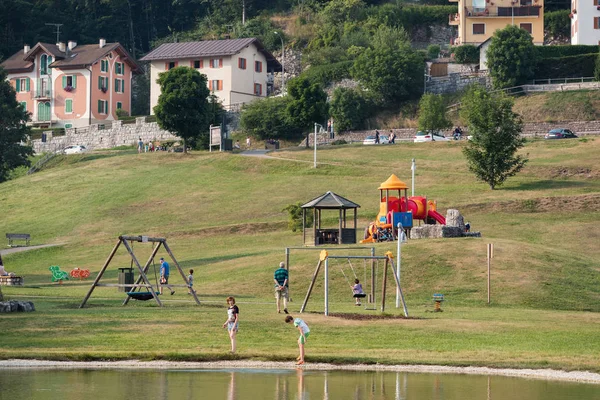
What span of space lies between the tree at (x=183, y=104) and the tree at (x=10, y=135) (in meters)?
12.9

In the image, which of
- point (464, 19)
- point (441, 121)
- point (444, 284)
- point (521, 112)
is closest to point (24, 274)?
point (444, 284)

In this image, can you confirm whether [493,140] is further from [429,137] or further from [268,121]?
[268,121]

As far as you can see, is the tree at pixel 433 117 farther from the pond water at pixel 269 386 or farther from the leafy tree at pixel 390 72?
the pond water at pixel 269 386

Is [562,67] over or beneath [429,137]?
over

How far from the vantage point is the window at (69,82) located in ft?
474

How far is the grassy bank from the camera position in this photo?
35656 mm

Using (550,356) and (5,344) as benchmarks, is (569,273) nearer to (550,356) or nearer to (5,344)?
(550,356)

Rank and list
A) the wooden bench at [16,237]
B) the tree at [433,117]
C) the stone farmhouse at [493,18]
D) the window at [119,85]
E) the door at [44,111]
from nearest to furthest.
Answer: the wooden bench at [16,237]
the tree at [433,117]
the stone farmhouse at [493,18]
the door at [44,111]
the window at [119,85]

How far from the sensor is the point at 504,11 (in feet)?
483

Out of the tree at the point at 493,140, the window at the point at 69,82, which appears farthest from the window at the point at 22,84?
the tree at the point at 493,140

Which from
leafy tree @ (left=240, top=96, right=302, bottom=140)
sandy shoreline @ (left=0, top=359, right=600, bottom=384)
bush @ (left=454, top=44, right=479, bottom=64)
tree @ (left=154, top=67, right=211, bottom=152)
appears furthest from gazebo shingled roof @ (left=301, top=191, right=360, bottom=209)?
bush @ (left=454, top=44, right=479, bottom=64)

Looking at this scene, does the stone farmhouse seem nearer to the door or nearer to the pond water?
the door

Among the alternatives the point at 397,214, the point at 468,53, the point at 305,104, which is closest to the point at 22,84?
the point at 305,104

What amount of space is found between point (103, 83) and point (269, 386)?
120 meters
